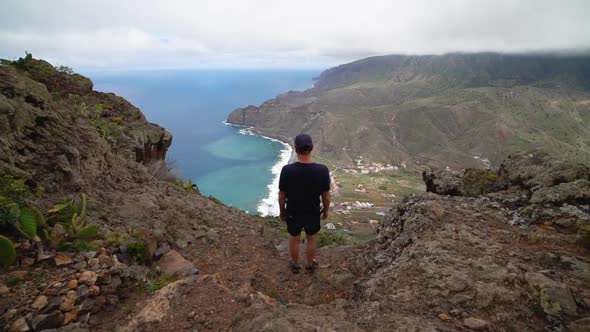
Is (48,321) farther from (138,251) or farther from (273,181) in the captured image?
(273,181)

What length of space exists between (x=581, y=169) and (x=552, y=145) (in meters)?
118

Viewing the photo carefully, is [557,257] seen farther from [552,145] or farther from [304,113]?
[304,113]

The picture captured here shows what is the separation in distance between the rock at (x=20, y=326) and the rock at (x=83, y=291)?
0.50 metres

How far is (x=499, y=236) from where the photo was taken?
4734mm

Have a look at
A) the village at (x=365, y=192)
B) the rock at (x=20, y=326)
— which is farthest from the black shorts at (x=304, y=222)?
the village at (x=365, y=192)

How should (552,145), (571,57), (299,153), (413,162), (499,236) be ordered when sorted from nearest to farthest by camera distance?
1. (299,153)
2. (499,236)
3. (552,145)
4. (413,162)
5. (571,57)

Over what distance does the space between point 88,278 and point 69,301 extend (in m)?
0.33

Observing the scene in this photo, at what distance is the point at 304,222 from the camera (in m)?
4.76

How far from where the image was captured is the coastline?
58969 millimetres

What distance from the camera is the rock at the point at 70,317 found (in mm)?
3158

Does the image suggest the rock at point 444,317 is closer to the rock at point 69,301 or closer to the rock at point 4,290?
the rock at point 69,301

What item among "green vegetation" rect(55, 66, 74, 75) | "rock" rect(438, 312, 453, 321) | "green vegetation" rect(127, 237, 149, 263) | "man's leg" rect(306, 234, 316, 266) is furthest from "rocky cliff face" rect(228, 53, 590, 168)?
"green vegetation" rect(127, 237, 149, 263)

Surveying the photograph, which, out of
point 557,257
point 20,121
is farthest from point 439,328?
point 20,121

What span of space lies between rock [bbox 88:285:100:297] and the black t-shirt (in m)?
2.56
